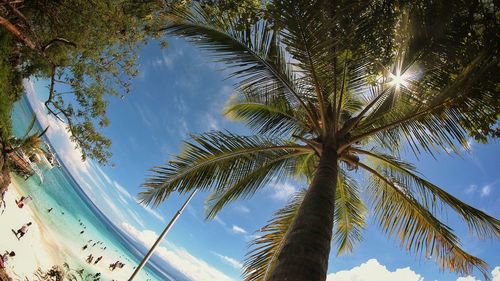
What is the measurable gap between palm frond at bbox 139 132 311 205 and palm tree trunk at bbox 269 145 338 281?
2800mm

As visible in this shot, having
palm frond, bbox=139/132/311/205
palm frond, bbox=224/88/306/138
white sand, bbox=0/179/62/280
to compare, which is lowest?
white sand, bbox=0/179/62/280

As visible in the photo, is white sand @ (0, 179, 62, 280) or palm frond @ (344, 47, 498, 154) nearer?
palm frond @ (344, 47, 498, 154)

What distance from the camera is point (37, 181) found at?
44219mm

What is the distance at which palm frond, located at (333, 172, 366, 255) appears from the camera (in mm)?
8602

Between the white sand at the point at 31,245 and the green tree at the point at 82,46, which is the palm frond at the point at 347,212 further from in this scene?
the white sand at the point at 31,245

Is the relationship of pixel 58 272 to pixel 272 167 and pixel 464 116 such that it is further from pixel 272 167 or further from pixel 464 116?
pixel 464 116

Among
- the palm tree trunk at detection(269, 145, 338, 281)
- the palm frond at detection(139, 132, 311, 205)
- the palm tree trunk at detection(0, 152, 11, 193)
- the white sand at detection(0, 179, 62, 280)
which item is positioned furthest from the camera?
the white sand at detection(0, 179, 62, 280)

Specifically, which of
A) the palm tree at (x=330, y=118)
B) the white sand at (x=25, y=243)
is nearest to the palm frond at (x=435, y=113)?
the palm tree at (x=330, y=118)

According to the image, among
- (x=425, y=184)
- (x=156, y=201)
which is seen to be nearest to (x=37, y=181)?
(x=156, y=201)

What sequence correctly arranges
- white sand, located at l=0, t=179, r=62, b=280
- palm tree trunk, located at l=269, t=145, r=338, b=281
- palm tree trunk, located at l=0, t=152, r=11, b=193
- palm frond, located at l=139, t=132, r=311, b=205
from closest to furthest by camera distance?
palm tree trunk, located at l=269, t=145, r=338, b=281, palm frond, located at l=139, t=132, r=311, b=205, palm tree trunk, located at l=0, t=152, r=11, b=193, white sand, located at l=0, t=179, r=62, b=280

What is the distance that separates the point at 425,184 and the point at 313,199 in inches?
155

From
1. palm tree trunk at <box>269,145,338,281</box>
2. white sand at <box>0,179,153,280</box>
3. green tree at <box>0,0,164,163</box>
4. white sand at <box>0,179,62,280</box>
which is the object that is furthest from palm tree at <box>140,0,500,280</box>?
white sand at <box>0,179,62,280</box>

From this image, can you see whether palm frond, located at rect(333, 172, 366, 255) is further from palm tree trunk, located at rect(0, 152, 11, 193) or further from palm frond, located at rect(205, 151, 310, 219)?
palm tree trunk, located at rect(0, 152, 11, 193)

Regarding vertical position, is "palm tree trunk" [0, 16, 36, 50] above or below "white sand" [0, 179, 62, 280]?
above
